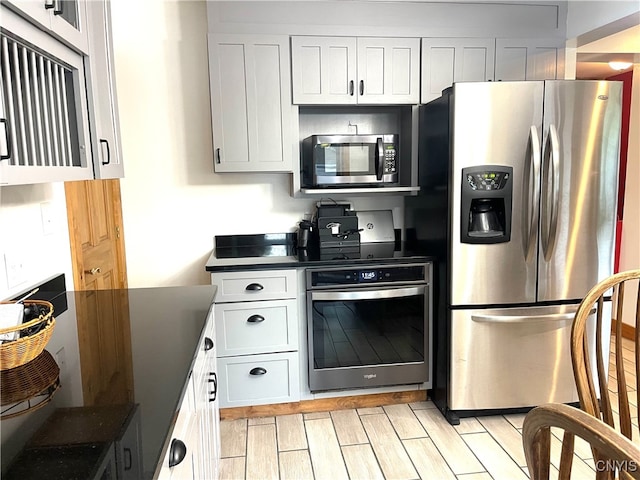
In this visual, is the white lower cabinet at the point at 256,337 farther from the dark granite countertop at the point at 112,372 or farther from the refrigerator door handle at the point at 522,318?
the refrigerator door handle at the point at 522,318

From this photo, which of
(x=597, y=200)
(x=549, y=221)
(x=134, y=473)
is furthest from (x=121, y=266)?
(x=597, y=200)

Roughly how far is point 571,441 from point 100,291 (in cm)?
179

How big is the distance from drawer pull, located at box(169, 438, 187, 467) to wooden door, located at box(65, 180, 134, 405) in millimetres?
143

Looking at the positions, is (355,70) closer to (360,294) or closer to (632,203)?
(360,294)

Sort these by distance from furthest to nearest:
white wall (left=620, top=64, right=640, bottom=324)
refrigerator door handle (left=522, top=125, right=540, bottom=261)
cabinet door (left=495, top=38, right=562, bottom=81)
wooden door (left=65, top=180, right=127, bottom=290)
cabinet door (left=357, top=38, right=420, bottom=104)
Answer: white wall (left=620, top=64, right=640, bottom=324), cabinet door (left=495, top=38, right=562, bottom=81), cabinet door (left=357, top=38, right=420, bottom=104), refrigerator door handle (left=522, top=125, right=540, bottom=261), wooden door (left=65, top=180, right=127, bottom=290)

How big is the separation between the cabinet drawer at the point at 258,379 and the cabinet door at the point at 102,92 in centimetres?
126

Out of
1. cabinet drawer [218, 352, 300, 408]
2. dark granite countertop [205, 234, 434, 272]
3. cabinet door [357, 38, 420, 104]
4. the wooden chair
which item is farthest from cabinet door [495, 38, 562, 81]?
the wooden chair

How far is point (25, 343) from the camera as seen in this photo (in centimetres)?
111

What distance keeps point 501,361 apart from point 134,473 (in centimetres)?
216

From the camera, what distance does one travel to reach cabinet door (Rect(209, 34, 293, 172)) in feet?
8.25

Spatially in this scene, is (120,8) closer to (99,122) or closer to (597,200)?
(99,122)

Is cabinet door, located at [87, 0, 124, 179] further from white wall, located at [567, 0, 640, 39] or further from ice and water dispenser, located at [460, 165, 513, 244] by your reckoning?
white wall, located at [567, 0, 640, 39]

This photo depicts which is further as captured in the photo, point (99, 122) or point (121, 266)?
point (121, 266)

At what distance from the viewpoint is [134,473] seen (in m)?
0.77
